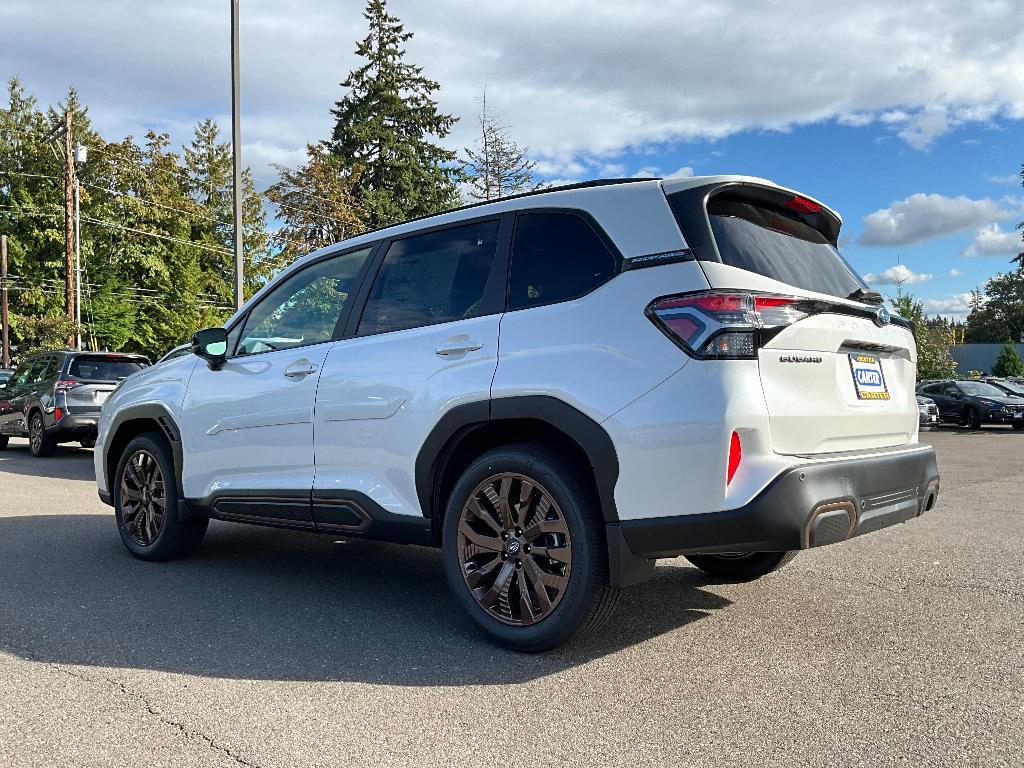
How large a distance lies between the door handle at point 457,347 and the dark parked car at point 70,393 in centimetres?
1067

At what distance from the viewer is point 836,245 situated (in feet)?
14.8

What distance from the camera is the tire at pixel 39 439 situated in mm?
14156

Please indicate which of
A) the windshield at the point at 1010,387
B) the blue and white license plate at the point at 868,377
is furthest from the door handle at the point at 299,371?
the windshield at the point at 1010,387

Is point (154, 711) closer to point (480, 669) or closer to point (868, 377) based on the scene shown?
point (480, 669)

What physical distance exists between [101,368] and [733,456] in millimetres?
13098

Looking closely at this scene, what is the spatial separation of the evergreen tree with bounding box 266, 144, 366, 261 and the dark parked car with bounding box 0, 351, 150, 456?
58.8 feet

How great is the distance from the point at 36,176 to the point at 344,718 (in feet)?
165

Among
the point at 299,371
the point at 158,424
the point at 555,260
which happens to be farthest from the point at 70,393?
the point at 555,260

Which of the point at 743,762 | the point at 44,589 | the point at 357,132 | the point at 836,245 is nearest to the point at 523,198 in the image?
the point at 836,245

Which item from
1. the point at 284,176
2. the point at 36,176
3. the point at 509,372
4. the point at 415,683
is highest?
the point at 36,176

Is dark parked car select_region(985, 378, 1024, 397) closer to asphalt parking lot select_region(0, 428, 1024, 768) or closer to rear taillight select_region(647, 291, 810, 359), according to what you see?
asphalt parking lot select_region(0, 428, 1024, 768)

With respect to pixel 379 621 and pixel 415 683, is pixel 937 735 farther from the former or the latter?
pixel 379 621

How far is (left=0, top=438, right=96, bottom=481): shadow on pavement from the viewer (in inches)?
463

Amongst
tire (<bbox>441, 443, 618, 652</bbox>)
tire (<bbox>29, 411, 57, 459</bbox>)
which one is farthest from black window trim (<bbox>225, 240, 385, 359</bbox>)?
tire (<bbox>29, 411, 57, 459</bbox>)
